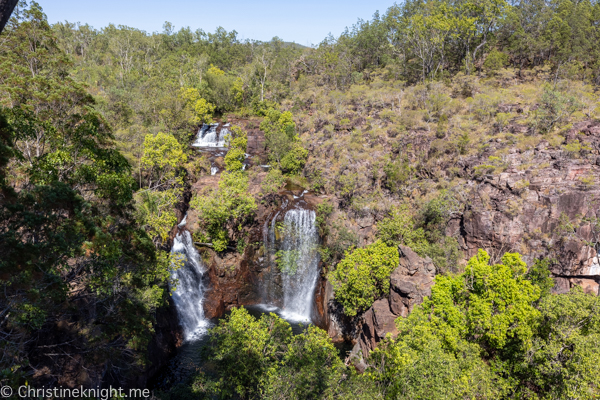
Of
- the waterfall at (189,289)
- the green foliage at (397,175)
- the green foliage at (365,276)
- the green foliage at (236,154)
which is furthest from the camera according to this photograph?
the green foliage at (236,154)

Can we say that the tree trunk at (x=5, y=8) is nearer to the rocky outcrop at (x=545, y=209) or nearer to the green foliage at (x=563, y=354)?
the green foliage at (x=563, y=354)

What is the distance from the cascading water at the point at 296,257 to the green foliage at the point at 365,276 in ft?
21.0

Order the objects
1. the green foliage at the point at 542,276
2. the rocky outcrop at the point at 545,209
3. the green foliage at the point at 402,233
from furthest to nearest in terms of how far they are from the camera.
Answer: the green foliage at the point at 402,233
the rocky outcrop at the point at 545,209
the green foliage at the point at 542,276

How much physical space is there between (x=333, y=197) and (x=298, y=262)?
9.65 metres

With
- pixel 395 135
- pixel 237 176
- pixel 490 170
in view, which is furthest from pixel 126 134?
pixel 490 170

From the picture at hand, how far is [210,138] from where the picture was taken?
178ft

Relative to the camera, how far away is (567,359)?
1394 cm

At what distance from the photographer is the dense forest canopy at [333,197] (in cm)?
1338

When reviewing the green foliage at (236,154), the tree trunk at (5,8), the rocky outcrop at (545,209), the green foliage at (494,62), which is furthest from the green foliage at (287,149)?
the tree trunk at (5,8)

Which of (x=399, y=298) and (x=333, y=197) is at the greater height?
(x=333, y=197)

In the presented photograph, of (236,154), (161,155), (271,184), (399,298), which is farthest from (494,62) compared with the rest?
(161,155)

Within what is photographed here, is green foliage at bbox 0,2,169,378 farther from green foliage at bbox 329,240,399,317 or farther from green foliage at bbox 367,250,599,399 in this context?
green foliage at bbox 329,240,399,317

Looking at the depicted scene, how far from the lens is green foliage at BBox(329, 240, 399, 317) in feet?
82.2

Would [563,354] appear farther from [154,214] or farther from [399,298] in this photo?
[154,214]
